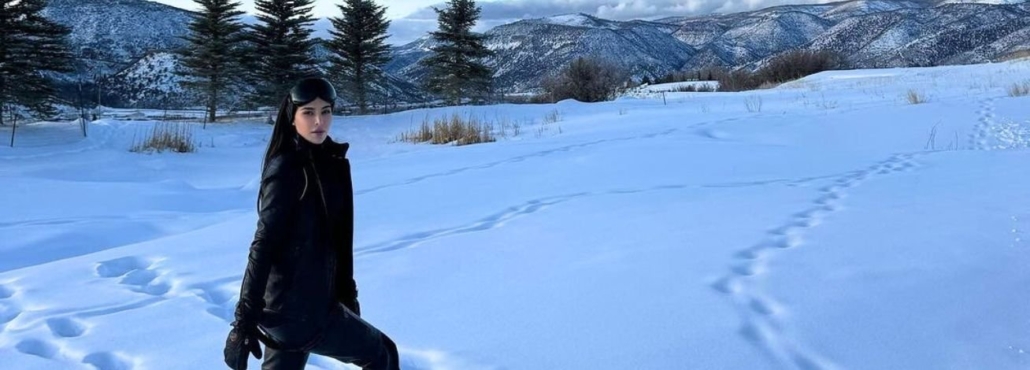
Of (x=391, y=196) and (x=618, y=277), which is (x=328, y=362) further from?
(x=391, y=196)

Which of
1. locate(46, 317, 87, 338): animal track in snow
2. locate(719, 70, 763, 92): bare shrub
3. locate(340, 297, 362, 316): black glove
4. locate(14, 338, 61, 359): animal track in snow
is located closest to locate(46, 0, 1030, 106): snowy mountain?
locate(719, 70, 763, 92): bare shrub

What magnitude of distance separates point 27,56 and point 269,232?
55.8ft

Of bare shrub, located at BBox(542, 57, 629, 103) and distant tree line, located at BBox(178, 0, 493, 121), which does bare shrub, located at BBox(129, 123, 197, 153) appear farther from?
bare shrub, located at BBox(542, 57, 629, 103)

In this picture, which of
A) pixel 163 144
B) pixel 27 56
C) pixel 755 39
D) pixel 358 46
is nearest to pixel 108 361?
pixel 163 144

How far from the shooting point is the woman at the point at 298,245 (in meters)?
1.81

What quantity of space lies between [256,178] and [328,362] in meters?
7.48

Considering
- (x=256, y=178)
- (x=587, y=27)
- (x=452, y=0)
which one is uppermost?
(x=587, y=27)

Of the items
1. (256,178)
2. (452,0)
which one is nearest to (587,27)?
(452,0)

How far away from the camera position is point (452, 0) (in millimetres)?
27203

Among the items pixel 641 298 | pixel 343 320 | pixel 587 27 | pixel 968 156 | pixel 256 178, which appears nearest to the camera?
pixel 343 320

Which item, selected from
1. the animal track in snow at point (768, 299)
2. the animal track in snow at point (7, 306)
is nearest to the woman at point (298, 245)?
the animal track in snow at point (768, 299)

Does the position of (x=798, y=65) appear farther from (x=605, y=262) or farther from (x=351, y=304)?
(x=351, y=304)

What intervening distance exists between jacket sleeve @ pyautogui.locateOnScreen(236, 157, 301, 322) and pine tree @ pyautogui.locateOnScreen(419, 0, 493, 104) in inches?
993

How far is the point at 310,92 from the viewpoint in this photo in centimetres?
187
